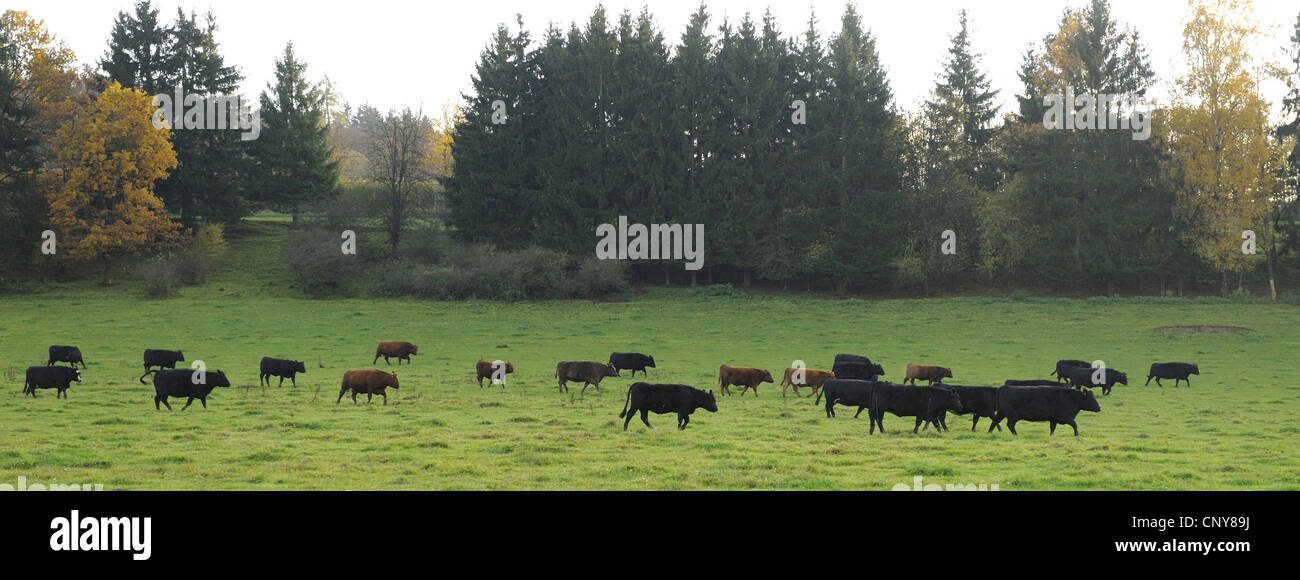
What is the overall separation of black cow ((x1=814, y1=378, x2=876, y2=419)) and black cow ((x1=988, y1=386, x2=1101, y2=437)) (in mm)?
2402

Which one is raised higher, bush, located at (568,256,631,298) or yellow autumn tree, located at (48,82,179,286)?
yellow autumn tree, located at (48,82,179,286)

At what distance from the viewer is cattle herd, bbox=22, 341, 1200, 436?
57.2 ft

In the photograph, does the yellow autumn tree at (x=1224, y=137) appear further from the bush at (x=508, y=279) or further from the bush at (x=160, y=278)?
the bush at (x=160, y=278)

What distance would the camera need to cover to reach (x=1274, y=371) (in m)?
27.9

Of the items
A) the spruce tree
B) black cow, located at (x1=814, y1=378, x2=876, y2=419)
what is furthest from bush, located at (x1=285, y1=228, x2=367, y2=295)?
black cow, located at (x1=814, y1=378, x2=876, y2=419)

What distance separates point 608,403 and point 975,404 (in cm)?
796

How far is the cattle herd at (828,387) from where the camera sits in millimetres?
17422

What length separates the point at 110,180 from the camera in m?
49.2

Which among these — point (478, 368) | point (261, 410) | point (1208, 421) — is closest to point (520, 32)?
point (478, 368)

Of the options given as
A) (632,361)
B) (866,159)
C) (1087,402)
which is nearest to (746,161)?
(866,159)

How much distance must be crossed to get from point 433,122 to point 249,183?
3167 cm

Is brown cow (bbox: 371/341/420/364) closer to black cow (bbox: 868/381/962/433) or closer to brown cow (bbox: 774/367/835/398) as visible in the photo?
brown cow (bbox: 774/367/835/398)

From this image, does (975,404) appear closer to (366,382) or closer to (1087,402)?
(1087,402)

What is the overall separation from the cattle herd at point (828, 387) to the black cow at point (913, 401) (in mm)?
19
